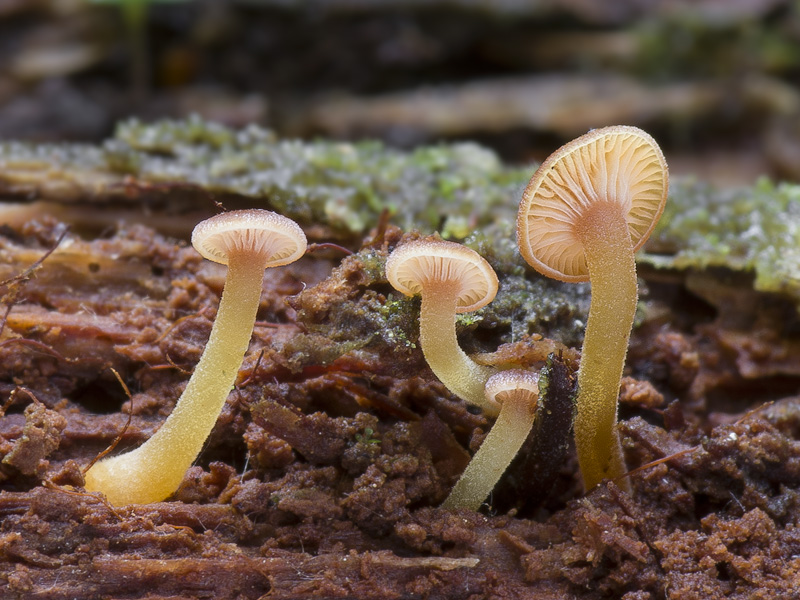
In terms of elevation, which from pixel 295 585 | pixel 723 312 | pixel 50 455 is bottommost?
pixel 295 585

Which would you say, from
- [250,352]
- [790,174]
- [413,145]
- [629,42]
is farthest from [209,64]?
[790,174]

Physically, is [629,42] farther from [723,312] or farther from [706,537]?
[706,537]

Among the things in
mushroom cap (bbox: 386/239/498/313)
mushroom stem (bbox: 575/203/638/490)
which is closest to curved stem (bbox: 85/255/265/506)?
mushroom cap (bbox: 386/239/498/313)

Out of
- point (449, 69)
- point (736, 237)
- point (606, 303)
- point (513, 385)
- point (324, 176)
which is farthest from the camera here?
point (449, 69)

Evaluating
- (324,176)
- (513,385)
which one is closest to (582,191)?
(513,385)

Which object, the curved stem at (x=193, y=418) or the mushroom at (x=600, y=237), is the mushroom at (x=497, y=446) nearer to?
the mushroom at (x=600, y=237)

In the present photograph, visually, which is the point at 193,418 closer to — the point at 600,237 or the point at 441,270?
the point at 441,270

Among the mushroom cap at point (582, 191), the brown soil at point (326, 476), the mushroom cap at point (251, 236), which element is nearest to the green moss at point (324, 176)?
the brown soil at point (326, 476)
